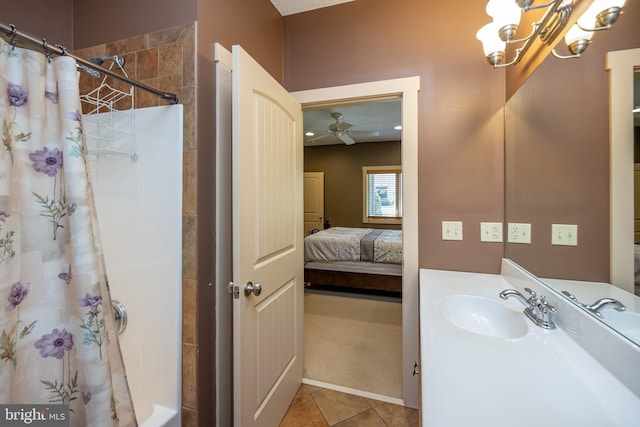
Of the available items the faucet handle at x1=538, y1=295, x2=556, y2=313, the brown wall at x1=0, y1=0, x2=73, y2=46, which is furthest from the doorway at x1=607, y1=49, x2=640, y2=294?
the brown wall at x1=0, y1=0, x2=73, y2=46

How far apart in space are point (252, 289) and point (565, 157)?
1457mm

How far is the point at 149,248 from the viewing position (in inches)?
49.2

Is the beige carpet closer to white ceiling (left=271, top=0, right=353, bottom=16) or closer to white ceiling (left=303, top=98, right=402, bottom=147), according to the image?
white ceiling (left=303, top=98, right=402, bottom=147)

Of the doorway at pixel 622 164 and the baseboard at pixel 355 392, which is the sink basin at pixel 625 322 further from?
the baseboard at pixel 355 392

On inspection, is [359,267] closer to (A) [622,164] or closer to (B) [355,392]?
(B) [355,392]

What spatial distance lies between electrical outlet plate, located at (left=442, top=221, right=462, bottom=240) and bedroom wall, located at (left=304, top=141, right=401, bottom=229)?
442cm

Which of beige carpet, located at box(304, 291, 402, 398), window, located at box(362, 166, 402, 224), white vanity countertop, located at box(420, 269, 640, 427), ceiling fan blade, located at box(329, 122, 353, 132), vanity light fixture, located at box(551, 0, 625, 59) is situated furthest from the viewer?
window, located at box(362, 166, 402, 224)

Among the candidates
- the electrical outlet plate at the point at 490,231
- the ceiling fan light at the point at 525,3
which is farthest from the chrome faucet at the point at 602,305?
the ceiling fan light at the point at 525,3

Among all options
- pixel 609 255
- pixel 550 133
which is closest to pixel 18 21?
pixel 550 133

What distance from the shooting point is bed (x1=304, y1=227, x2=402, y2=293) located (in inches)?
144

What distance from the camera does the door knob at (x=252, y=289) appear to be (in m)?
1.19

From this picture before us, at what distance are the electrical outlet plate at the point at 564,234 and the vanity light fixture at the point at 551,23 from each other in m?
0.67

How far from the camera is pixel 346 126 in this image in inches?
154

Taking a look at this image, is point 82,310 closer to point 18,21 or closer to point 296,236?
point 296,236
